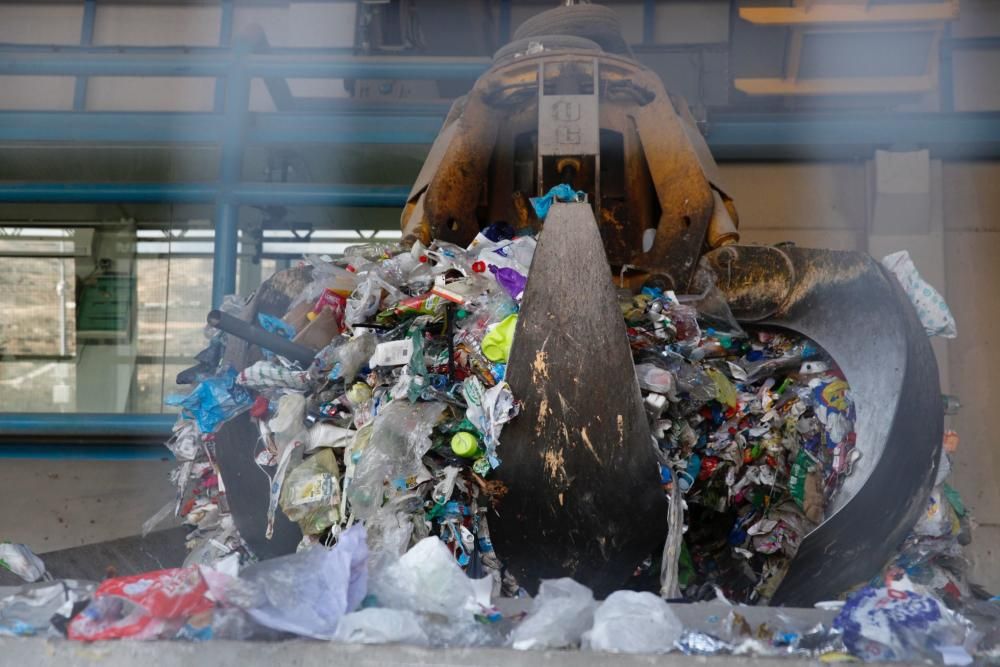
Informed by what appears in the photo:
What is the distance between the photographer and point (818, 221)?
4.95 metres

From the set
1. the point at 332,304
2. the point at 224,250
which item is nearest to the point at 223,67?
the point at 224,250

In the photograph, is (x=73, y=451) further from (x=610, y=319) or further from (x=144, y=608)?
(x=610, y=319)

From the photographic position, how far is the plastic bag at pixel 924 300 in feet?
7.47

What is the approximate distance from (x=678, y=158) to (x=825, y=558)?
113cm

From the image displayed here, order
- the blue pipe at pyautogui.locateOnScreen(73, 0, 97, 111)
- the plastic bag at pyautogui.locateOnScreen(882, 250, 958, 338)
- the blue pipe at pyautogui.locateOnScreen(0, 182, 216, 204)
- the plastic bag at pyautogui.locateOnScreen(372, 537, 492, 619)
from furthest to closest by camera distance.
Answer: the blue pipe at pyautogui.locateOnScreen(73, 0, 97, 111)
the blue pipe at pyautogui.locateOnScreen(0, 182, 216, 204)
the plastic bag at pyautogui.locateOnScreen(882, 250, 958, 338)
the plastic bag at pyautogui.locateOnScreen(372, 537, 492, 619)

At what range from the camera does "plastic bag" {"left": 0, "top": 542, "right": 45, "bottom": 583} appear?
2.09m

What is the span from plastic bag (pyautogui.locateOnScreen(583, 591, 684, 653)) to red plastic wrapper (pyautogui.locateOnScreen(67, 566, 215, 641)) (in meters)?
0.58

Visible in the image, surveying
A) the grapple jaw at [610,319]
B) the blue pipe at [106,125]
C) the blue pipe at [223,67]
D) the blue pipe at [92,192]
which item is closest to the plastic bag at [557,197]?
the grapple jaw at [610,319]

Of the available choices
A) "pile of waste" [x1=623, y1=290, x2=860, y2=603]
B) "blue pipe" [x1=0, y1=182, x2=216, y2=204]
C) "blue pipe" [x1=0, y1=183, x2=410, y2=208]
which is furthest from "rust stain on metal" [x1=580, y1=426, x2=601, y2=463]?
"blue pipe" [x1=0, y1=182, x2=216, y2=204]

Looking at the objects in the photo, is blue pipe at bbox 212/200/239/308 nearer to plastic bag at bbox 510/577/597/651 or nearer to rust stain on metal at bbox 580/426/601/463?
rust stain on metal at bbox 580/426/601/463

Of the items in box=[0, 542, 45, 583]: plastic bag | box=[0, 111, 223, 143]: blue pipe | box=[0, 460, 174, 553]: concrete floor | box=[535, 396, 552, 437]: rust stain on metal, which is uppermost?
box=[0, 111, 223, 143]: blue pipe

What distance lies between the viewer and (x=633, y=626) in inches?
54.8

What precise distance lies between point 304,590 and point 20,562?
1008 mm

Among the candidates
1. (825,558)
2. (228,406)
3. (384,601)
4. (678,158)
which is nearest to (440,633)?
(384,601)
